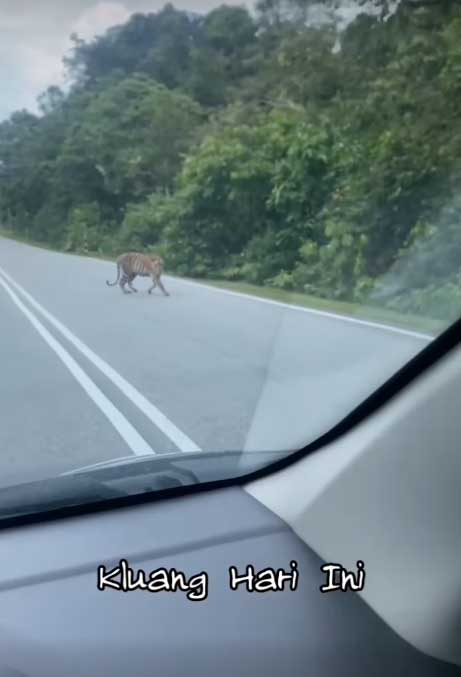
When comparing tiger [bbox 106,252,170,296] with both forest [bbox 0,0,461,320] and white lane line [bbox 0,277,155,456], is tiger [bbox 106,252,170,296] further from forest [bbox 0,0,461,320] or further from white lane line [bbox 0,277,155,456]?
white lane line [bbox 0,277,155,456]

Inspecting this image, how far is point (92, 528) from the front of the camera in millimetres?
3133

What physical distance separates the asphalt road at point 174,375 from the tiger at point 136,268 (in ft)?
0.61

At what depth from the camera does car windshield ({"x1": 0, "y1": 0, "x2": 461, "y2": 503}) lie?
3.87 m

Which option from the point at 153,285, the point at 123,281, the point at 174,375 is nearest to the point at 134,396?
the point at 174,375

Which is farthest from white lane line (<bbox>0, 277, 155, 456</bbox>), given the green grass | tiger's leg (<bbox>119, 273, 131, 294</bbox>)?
tiger's leg (<bbox>119, 273, 131, 294</bbox>)

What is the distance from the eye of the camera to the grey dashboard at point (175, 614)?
106 inches

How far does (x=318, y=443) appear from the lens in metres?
3.41

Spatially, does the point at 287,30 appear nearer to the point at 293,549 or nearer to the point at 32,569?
the point at 293,549

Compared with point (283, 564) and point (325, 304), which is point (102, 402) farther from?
point (283, 564)

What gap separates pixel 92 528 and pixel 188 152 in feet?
15.9

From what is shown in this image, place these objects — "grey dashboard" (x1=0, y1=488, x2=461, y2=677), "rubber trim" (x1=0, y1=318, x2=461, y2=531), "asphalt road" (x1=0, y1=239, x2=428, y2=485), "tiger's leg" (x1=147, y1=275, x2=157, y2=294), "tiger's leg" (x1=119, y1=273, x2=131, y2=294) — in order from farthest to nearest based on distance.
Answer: "tiger's leg" (x1=147, y1=275, x2=157, y2=294)
"tiger's leg" (x1=119, y1=273, x2=131, y2=294)
"asphalt road" (x1=0, y1=239, x2=428, y2=485)
"rubber trim" (x1=0, y1=318, x2=461, y2=531)
"grey dashboard" (x1=0, y1=488, x2=461, y2=677)

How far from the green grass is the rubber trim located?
8cm

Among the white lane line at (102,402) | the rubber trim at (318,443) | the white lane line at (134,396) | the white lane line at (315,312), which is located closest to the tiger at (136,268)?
the white lane line at (315,312)

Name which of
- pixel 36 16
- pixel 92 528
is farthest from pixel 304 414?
pixel 36 16
